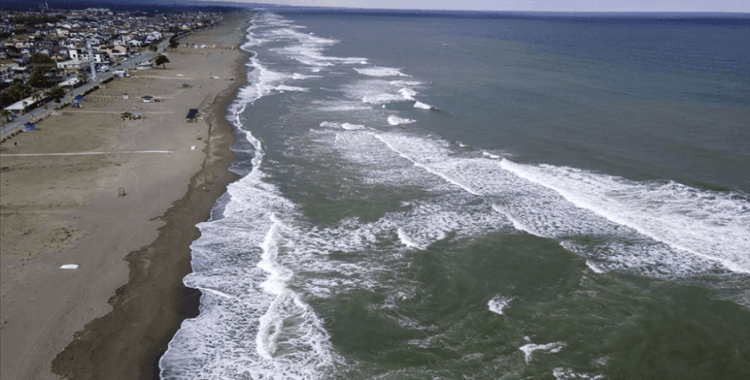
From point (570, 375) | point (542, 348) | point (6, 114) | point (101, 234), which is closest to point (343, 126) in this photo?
point (101, 234)

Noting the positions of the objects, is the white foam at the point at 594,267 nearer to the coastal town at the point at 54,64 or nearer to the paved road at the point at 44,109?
the paved road at the point at 44,109

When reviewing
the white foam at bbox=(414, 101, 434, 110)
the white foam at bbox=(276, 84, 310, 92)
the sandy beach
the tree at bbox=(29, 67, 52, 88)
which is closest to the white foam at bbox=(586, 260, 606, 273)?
the sandy beach

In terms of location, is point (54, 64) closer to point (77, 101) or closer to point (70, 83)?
point (70, 83)

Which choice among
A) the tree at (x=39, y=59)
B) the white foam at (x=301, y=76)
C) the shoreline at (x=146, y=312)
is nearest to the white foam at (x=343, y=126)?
the shoreline at (x=146, y=312)

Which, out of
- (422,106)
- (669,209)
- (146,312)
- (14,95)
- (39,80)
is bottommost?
(146,312)

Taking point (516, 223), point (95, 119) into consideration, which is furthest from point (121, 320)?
point (95, 119)

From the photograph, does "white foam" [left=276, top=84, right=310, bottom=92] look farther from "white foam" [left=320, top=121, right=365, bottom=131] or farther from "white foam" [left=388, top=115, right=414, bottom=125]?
"white foam" [left=388, top=115, right=414, bottom=125]
